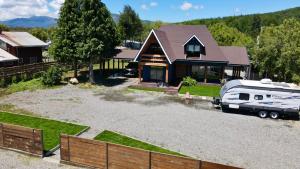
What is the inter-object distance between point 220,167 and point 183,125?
1041 centimetres

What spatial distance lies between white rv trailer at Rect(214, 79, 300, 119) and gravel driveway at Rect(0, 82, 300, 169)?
92cm

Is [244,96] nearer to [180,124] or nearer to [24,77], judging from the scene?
[180,124]

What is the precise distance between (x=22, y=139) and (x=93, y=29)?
2224 cm

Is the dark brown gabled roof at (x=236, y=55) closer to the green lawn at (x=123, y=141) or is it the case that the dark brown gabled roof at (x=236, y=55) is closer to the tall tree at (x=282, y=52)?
the tall tree at (x=282, y=52)

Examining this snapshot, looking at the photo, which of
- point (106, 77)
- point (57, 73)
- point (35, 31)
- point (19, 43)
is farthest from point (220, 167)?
point (35, 31)

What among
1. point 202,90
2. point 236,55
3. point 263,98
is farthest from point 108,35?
point 263,98

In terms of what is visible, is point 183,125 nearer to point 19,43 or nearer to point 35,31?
point 19,43

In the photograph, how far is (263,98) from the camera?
87.5ft

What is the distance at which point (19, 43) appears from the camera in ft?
163

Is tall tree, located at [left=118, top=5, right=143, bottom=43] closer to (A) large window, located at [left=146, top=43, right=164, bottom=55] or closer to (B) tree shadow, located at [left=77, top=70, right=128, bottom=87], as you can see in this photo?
(B) tree shadow, located at [left=77, top=70, right=128, bottom=87]

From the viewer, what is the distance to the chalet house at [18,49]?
1760 inches

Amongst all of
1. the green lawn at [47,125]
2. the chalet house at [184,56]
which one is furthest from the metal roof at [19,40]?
the green lawn at [47,125]

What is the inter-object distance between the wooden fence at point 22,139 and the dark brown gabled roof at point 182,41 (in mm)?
23089

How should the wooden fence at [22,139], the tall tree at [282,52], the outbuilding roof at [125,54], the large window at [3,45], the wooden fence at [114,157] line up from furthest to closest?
1. the large window at [3,45]
2. the outbuilding roof at [125,54]
3. the tall tree at [282,52]
4. the wooden fence at [22,139]
5. the wooden fence at [114,157]
